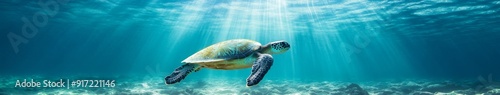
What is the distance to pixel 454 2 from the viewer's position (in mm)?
18625

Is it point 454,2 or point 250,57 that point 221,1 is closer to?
point 454,2

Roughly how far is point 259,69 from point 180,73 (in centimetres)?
137

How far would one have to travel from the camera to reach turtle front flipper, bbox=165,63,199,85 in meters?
4.22

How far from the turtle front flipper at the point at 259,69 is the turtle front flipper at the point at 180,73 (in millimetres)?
1101

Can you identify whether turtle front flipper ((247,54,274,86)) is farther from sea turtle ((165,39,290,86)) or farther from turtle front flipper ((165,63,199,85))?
turtle front flipper ((165,63,199,85))

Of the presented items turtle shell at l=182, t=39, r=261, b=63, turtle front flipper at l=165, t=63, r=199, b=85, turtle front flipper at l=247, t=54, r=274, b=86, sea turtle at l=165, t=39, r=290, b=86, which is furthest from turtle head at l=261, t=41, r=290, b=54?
turtle front flipper at l=165, t=63, r=199, b=85

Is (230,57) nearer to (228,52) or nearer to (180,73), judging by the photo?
(228,52)

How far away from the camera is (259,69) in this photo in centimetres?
378

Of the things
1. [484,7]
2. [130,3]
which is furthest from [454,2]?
[130,3]

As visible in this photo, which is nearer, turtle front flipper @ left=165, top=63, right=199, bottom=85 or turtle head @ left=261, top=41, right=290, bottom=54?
turtle front flipper @ left=165, top=63, right=199, bottom=85

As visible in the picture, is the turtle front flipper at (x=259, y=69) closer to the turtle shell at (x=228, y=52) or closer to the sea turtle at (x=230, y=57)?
the sea turtle at (x=230, y=57)

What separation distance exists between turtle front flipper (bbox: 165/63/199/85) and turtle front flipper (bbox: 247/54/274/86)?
3.61ft

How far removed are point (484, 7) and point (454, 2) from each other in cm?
287

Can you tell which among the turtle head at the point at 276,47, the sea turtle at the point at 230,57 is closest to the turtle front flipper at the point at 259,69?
the sea turtle at the point at 230,57
